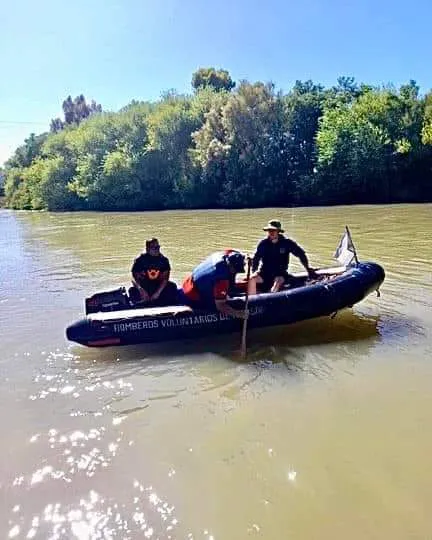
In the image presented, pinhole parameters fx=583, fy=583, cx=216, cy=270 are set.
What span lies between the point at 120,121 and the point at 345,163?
17.4 m

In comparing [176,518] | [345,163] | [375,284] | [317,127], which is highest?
[317,127]

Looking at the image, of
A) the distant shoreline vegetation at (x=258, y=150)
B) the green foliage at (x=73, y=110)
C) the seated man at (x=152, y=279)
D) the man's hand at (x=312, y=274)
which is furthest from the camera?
the green foliage at (x=73, y=110)

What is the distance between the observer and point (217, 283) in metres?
6.38

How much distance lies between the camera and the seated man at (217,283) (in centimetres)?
630

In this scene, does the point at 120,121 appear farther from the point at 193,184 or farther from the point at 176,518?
the point at 176,518

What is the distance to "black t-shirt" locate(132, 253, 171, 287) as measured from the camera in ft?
22.6

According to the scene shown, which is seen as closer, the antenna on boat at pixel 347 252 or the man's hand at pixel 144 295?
the man's hand at pixel 144 295

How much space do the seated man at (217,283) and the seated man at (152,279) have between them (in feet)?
1.12

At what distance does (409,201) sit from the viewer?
3294cm

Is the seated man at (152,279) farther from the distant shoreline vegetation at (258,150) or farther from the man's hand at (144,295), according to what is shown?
the distant shoreline vegetation at (258,150)

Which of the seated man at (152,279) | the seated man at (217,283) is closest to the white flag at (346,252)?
the seated man at (217,283)

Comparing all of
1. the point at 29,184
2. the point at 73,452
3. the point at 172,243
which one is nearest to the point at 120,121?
the point at 29,184

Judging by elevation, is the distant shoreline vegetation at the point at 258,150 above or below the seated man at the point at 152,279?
above

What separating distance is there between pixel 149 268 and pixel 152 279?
148mm
